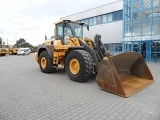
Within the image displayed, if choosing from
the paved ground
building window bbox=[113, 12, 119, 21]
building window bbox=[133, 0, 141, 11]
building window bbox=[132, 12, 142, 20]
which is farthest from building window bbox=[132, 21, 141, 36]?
the paved ground

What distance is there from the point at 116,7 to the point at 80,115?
21.7 meters

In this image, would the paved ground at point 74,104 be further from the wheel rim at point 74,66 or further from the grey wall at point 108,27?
the grey wall at point 108,27

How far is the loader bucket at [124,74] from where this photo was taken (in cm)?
492

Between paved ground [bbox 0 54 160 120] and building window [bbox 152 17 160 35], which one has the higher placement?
building window [bbox 152 17 160 35]

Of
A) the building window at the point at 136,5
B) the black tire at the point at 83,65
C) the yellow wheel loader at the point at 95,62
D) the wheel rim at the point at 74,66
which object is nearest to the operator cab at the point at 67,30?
the yellow wheel loader at the point at 95,62

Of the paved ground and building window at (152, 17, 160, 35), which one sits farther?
building window at (152, 17, 160, 35)

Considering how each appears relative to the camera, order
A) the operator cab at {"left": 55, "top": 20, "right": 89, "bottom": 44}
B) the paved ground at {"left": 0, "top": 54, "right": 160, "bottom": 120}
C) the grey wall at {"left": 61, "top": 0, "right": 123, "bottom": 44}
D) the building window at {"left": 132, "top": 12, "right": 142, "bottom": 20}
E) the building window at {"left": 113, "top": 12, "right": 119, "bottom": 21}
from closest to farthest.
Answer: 1. the paved ground at {"left": 0, "top": 54, "right": 160, "bottom": 120}
2. the operator cab at {"left": 55, "top": 20, "right": 89, "bottom": 44}
3. the building window at {"left": 132, "top": 12, "right": 142, "bottom": 20}
4. the grey wall at {"left": 61, "top": 0, "right": 123, "bottom": 44}
5. the building window at {"left": 113, "top": 12, "right": 119, "bottom": 21}

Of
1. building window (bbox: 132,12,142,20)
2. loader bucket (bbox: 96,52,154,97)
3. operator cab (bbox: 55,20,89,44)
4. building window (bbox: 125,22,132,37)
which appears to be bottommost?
loader bucket (bbox: 96,52,154,97)

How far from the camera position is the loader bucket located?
492 cm

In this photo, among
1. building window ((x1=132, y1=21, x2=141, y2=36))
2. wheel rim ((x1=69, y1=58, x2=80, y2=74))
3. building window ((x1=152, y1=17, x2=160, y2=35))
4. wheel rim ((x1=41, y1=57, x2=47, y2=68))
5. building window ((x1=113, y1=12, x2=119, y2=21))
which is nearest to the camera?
wheel rim ((x1=69, y1=58, x2=80, y2=74))

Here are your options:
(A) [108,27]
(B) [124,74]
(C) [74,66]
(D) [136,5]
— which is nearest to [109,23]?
(A) [108,27]

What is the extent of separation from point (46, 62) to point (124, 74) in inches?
166

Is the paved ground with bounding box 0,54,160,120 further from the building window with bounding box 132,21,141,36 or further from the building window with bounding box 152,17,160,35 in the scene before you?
Answer: the building window with bounding box 132,21,141,36

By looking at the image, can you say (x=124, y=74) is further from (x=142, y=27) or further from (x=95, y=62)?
(x=142, y=27)
